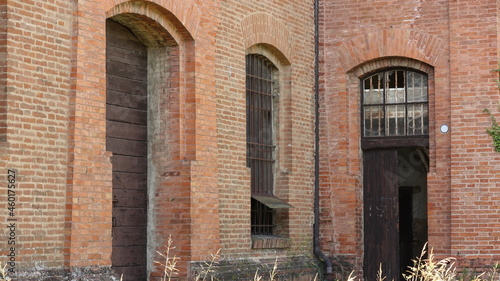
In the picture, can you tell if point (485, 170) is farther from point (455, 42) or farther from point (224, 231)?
point (224, 231)

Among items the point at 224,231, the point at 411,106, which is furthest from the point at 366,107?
the point at 224,231

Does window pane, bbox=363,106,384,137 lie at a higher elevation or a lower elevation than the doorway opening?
higher

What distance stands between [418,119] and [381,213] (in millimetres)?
1712

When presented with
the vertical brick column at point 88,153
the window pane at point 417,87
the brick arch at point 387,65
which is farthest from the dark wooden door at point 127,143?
the window pane at point 417,87

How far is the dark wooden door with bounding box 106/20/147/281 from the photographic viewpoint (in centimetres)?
1169

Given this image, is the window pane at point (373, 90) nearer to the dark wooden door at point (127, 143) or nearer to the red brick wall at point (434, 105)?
the red brick wall at point (434, 105)

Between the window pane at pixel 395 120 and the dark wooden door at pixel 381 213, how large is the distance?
1.07ft

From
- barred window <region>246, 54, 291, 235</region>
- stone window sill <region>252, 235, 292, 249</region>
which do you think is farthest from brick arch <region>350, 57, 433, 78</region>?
stone window sill <region>252, 235, 292, 249</region>

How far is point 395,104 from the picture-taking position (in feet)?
50.9

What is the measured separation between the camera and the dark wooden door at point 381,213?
1562cm

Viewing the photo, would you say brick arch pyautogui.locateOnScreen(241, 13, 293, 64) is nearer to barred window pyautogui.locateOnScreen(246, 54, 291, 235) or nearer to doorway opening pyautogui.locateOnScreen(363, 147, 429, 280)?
barred window pyautogui.locateOnScreen(246, 54, 291, 235)

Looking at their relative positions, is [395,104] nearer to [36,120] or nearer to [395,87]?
[395,87]

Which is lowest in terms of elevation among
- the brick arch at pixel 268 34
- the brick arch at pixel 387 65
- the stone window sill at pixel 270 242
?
the stone window sill at pixel 270 242

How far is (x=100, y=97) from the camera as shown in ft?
34.1
